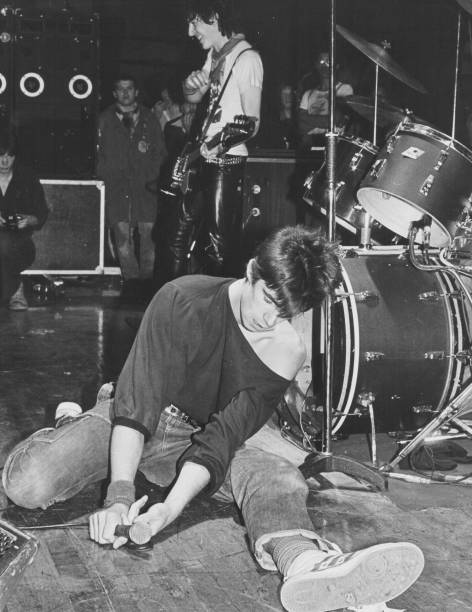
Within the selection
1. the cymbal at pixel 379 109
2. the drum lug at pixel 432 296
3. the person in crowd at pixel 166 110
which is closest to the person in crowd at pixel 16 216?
the person in crowd at pixel 166 110

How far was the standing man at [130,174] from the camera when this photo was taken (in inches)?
283

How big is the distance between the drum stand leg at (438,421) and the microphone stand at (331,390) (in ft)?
0.85

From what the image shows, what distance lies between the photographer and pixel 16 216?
641cm

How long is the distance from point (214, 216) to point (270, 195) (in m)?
1.69

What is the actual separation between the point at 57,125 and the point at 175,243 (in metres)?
2.69

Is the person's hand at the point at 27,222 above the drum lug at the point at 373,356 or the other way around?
the other way around

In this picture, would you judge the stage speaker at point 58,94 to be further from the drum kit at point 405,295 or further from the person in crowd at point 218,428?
the person in crowd at point 218,428

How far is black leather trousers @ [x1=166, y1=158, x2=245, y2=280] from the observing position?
4.59 meters

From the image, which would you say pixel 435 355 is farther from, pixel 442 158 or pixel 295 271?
pixel 295 271

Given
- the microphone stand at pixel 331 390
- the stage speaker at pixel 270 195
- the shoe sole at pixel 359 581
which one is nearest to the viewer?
the shoe sole at pixel 359 581

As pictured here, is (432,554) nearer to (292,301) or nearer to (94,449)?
(292,301)

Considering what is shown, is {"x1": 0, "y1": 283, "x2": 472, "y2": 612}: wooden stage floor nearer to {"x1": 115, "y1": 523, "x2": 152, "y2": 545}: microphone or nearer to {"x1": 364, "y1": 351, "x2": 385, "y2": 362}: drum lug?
{"x1": 115, "y1": 523, "x2": 152, "y2": 545}: microphone

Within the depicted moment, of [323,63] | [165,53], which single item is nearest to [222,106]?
[323,63]

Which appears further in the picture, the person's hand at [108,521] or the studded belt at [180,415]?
the studded belt at [180,415]
